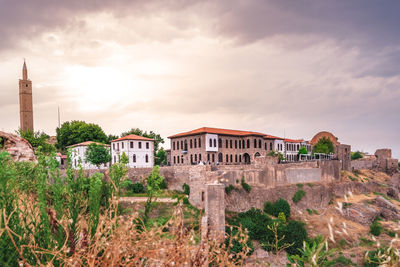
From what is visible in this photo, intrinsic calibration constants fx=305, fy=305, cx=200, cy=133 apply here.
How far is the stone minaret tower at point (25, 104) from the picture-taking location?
5850 cm

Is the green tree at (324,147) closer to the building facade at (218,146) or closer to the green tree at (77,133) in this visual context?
the building facade at (218,146)

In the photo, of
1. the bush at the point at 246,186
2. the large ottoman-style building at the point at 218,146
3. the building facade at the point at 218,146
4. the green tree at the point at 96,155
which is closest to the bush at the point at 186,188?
the bush at the point at 246,186

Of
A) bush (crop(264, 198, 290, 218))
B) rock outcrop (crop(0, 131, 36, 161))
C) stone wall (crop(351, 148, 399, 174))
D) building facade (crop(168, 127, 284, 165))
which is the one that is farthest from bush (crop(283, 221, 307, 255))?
stone wall (crop(351, 148, 399, 174))

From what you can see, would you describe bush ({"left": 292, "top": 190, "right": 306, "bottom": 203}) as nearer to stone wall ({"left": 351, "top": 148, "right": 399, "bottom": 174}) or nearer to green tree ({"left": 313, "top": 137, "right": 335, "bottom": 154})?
green tree ({"left": 313, "top": 137, "right": 335, "bottom": 154})

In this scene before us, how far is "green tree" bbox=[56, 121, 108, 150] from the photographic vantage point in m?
51.5

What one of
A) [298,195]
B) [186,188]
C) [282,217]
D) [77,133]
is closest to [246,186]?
[282,217]

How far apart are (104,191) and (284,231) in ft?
76.6

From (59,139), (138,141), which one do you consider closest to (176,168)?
(138,141)

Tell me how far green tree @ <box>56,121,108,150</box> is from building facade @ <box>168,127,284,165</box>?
15257 millimetres

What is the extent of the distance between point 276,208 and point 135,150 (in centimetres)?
2123

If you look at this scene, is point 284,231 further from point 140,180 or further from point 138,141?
point 138,141

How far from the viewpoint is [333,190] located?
123 ft

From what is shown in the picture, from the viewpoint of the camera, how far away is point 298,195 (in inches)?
1293

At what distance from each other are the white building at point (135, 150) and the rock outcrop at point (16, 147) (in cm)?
3110
